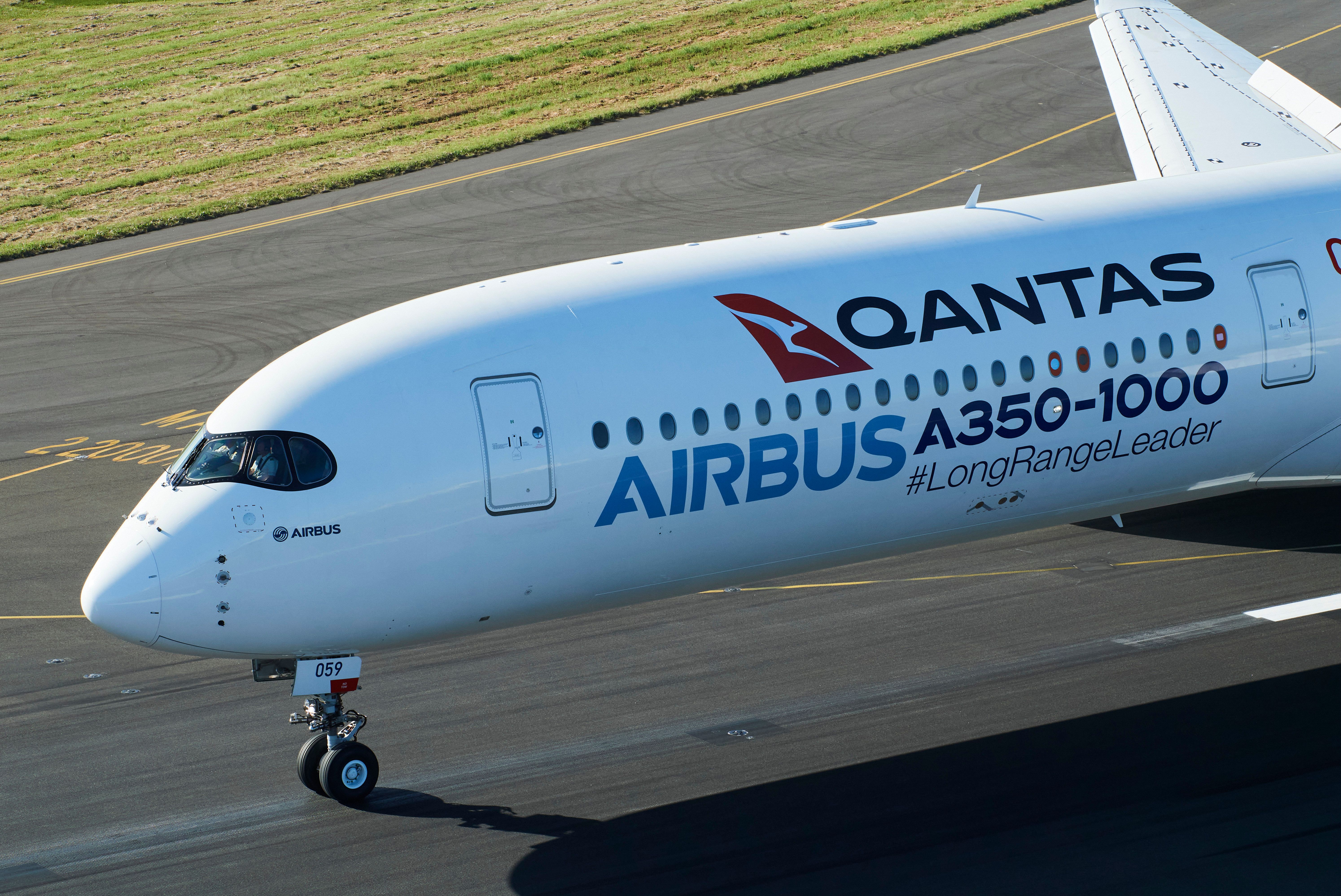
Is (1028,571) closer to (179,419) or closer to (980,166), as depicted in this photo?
(179,419)

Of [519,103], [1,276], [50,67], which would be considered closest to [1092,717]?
[1,276]

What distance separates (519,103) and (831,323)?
40.0 meters

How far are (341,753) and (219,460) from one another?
11.5 ft

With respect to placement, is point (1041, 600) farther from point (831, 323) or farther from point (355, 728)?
point (355, 728)

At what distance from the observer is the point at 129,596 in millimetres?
13211

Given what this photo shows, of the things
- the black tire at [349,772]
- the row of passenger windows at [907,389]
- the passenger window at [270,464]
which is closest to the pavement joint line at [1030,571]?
the row of passenger windows at [907,389]

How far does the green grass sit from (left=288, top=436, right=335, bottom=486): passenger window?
109 ft

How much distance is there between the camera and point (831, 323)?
1521 centimetres

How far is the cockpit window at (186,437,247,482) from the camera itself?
1368 centimetres

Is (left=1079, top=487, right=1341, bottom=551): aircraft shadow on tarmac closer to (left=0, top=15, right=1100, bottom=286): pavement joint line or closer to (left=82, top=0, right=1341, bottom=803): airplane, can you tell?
(left=82, top=0, right=1341, bottom=803): airplane

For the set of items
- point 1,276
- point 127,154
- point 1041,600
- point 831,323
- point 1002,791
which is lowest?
point 1002,791

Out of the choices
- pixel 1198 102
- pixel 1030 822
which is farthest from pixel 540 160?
pixel 1030 822

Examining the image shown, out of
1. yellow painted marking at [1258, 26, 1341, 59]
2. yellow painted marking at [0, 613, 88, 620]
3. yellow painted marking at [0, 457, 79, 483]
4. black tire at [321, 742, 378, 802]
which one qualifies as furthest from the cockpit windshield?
yellow painted marking at [1258, 26, 1341, 59]

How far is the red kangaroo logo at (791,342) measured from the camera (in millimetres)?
14906
